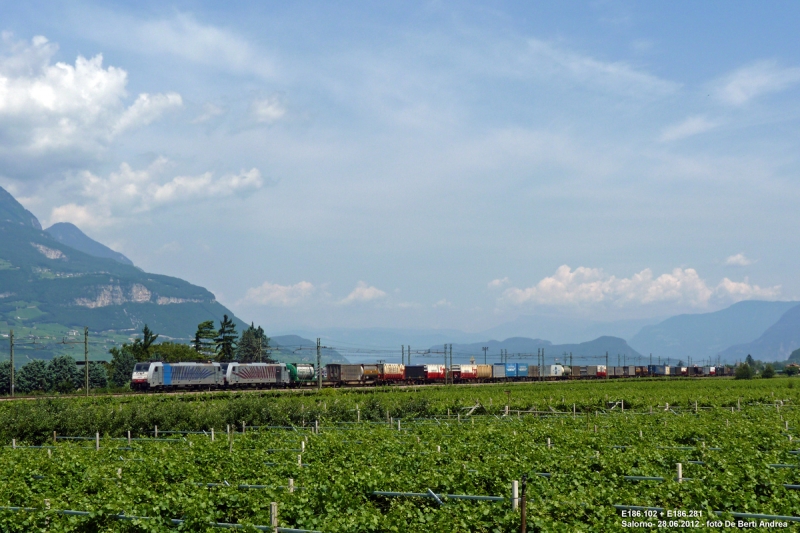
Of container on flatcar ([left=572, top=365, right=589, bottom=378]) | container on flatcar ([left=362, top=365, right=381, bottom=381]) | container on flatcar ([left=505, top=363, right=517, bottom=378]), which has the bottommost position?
container on flatcar ([left=572, top=365, right=589, bottom=378])

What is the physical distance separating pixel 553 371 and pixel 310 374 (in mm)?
64105

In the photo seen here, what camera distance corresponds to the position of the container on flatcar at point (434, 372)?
126812 mm

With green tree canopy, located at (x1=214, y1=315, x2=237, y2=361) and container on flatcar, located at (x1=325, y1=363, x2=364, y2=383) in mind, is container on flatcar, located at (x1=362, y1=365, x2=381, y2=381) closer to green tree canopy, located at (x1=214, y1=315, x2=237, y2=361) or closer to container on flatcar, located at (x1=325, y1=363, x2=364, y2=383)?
container on flatcar, located at (x1=325, y1=363, x2=364, y2=383)

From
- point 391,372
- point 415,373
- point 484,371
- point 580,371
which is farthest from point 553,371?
point 391,372

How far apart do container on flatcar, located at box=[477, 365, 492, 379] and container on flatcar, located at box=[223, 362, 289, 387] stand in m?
46.1

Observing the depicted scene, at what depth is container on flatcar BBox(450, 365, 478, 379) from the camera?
132375 millimetres

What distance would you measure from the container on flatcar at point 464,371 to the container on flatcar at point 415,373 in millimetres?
8038

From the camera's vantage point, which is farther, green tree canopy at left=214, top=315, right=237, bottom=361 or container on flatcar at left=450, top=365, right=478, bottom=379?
green tree canopy at left=214, top=315, right=237, bottom=361

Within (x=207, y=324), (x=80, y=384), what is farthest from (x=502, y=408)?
(x=207, y=324)

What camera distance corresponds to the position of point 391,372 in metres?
120

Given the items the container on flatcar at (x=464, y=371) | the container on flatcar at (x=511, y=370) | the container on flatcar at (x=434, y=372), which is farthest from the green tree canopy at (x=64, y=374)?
the container on flatcar at (x=511, y=370)

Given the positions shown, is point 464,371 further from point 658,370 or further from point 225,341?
point 658,370

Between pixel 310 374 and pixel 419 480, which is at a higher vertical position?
pixel 419 480

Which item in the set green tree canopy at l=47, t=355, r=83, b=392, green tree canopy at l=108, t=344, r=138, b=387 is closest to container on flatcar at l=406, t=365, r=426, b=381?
green tree canopy at l=108, t=344, r=138, b=387
